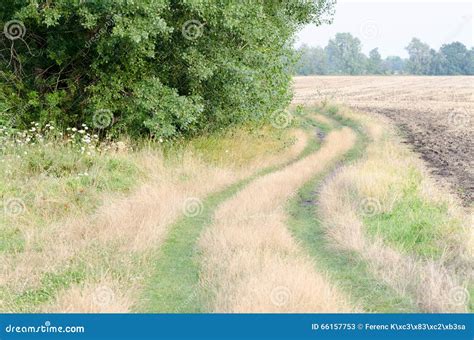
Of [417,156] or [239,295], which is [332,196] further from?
[417,156]

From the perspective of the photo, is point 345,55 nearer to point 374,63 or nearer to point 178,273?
point 374,63

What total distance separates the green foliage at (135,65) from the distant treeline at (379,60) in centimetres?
11165

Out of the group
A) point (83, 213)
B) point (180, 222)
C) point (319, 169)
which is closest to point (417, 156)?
point (319, 169)

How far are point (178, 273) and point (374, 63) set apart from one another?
147057mm

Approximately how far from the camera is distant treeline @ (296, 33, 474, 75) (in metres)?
128

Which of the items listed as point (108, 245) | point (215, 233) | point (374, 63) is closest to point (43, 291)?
point (108, 245)

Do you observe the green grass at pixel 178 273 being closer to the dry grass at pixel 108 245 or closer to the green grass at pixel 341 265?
the dry grass at pixel 108 245

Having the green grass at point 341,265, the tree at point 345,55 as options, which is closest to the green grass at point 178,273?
the green grass at point 341,265

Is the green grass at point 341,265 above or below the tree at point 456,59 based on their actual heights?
below

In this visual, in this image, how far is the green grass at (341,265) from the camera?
6742mm

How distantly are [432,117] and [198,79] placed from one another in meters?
24.6

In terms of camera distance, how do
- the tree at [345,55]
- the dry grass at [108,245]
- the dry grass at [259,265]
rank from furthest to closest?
the tree at [345,55], the dry grass at [108,245], the dry grass at [259,265]

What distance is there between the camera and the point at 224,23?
14008 millimetres

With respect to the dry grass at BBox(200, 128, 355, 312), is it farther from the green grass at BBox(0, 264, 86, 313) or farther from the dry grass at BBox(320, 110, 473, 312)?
the green grass at BBox(0, 264, 86, 313)
